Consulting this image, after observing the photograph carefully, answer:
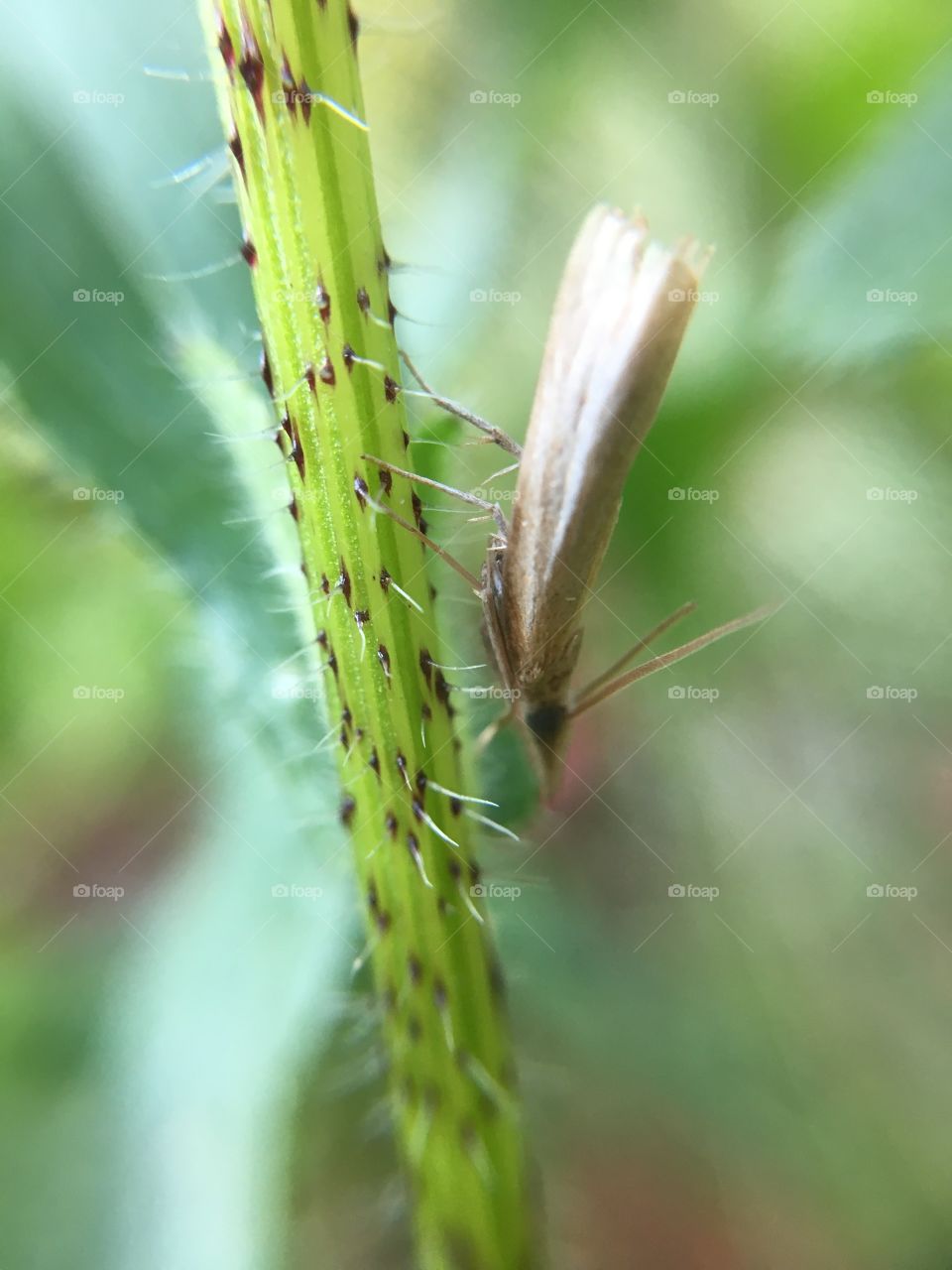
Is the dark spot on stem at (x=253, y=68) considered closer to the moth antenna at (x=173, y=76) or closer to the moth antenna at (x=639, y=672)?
the moth antenna at (x=173, y=76)

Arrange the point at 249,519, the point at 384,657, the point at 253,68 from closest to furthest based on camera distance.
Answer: the point at 253,68, the point at 384,657, the point at 249,519

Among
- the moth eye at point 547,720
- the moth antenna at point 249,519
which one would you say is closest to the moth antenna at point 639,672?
the moth eye at point 547,720

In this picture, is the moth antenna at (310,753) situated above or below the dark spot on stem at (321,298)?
below

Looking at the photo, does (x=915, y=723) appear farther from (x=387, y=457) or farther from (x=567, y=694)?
(x=387, y=457)

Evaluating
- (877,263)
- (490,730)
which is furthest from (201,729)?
(877,263)

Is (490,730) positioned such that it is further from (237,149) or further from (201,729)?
(237,149)

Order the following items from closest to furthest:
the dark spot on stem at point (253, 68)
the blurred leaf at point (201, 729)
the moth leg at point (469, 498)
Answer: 1. the dark spot on stem at point (253, 68)
2. the moth leg at point (469, 498)
3. the blurred leaf at point (201, 729)

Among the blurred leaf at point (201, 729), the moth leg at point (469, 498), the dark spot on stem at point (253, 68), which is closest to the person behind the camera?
the dark spot on stem at point (253, 68)

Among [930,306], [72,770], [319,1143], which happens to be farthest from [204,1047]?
[930,306]
